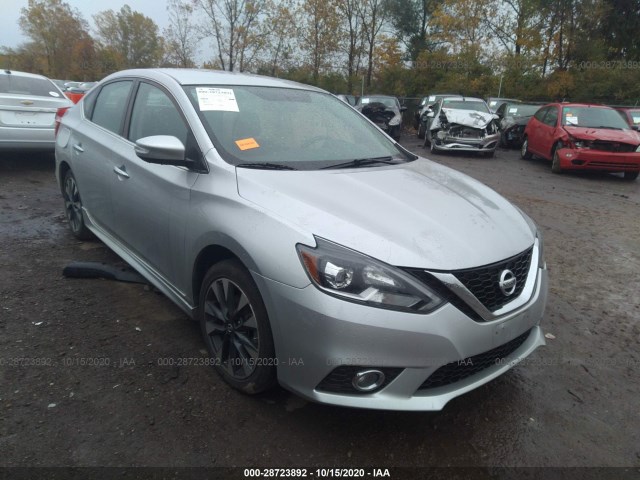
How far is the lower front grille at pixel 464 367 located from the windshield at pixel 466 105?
11.5 meters

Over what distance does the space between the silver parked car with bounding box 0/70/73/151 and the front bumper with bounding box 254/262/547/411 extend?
6.58m

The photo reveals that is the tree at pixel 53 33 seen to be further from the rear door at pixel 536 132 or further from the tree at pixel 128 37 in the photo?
the rear door at pixel 536 132

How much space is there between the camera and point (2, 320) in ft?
10.4

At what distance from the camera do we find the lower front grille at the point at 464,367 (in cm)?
211

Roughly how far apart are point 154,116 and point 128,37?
183 feet

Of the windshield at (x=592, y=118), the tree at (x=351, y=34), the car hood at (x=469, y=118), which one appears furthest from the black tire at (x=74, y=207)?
the tree at (x=351, y=34)

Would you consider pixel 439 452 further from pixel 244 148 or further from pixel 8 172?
pixel 8 172

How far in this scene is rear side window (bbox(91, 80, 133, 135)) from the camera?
3652mm

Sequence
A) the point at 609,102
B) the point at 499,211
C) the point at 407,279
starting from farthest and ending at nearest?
1. the point at 609,102
2. the point at 499,211
3. the point at 407,279

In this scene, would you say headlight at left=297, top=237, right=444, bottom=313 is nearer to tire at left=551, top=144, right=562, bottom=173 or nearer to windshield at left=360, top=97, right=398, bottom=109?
tire at left=551, top=144, right=562, bottom=173

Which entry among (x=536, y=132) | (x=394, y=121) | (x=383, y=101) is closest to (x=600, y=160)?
(x=536, y=132)

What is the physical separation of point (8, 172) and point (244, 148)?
6430 millimetres

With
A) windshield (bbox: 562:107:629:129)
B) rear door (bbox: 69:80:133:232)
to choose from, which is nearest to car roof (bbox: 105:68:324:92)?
rear door (bbox: 69:80:133:232)

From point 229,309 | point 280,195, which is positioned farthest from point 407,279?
point 229,309
